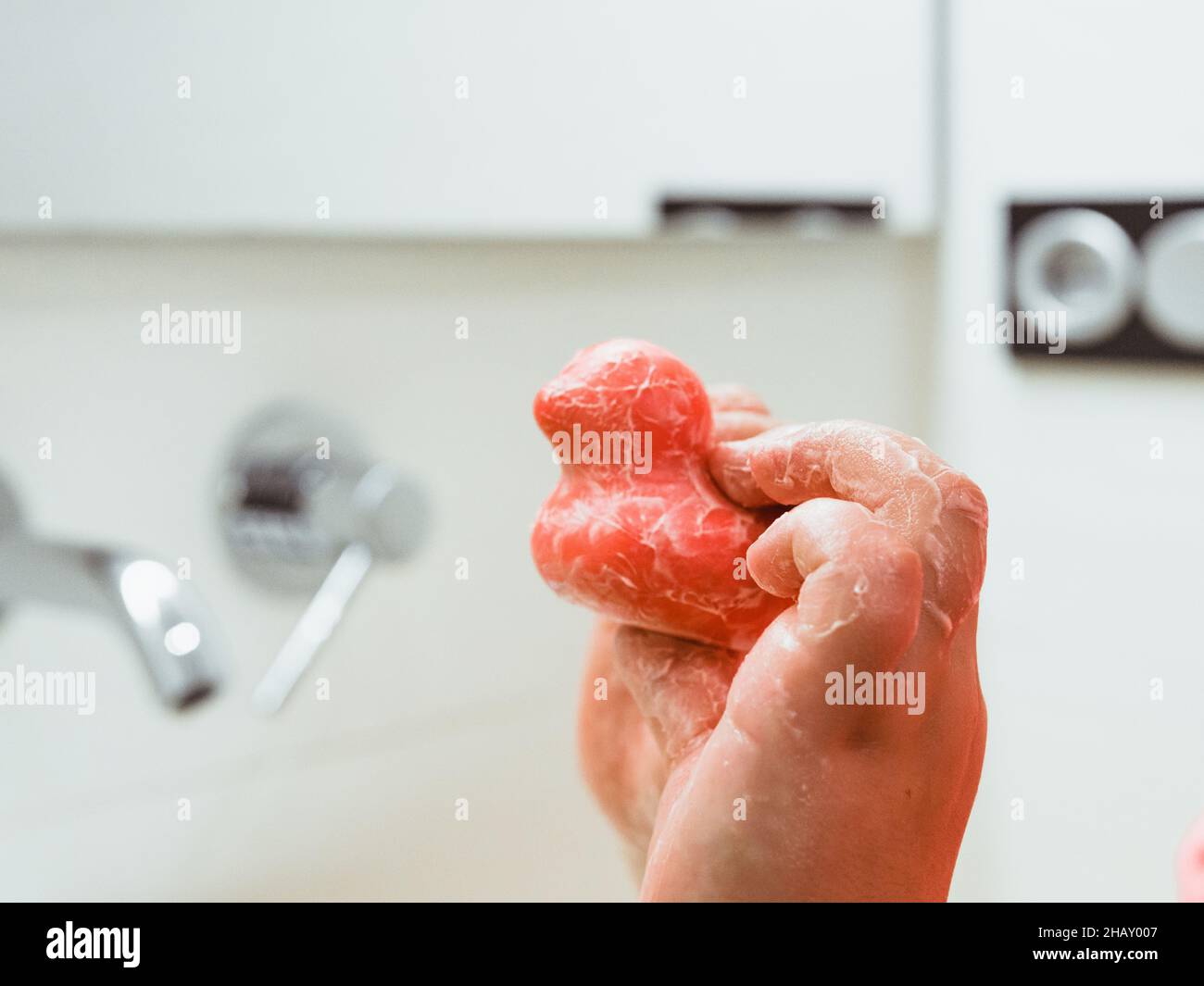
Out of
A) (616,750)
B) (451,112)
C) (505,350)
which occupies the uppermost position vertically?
(451,112)

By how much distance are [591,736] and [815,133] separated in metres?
0.54

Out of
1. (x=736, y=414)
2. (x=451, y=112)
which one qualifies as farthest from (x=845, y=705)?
(x=451, y=112)

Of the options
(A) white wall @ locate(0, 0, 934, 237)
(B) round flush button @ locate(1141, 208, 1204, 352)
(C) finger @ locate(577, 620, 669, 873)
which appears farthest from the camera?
(B) round flush button @ locate(1141, 208, 1204, 352)

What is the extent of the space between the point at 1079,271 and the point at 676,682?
583 millimetres

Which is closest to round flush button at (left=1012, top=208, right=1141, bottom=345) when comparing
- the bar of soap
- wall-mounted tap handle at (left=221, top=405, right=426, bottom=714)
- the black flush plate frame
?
the black flush plate frame

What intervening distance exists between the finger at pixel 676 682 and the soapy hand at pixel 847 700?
1 centimetres

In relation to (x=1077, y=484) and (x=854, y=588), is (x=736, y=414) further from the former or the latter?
(x=1077, y=484)

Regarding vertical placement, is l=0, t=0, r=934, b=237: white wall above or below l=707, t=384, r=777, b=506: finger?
above

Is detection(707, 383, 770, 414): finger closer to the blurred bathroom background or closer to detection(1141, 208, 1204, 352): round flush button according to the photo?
the blurred bathroom background

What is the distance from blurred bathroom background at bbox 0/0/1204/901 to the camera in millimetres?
520

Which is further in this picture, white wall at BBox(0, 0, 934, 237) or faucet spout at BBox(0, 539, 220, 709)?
white wall at BBox(0, 0, 934, 237)

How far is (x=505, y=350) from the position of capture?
634 mm
